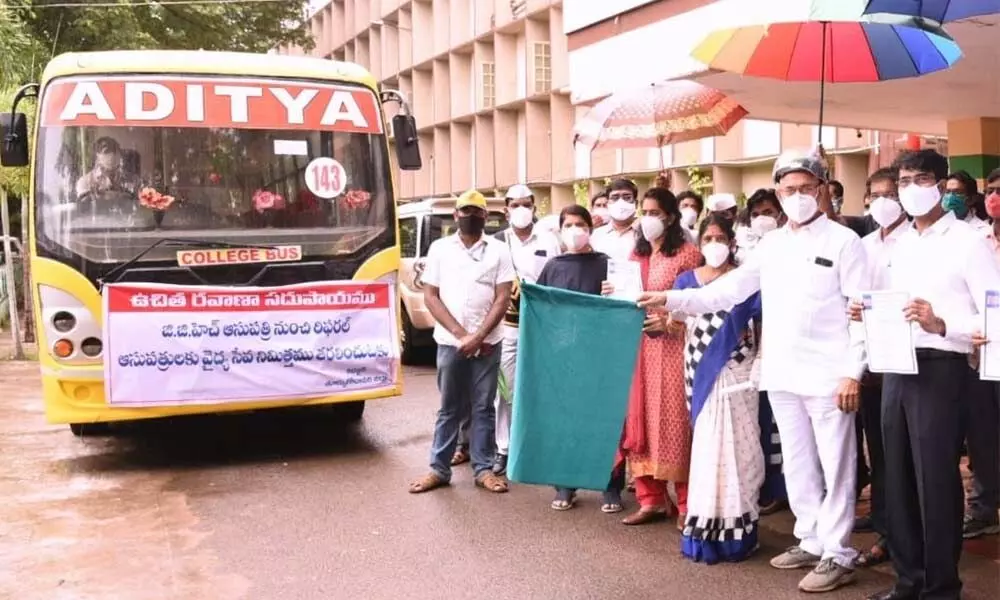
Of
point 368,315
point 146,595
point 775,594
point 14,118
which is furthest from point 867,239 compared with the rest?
point 14,118

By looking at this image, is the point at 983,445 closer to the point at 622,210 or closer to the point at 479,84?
the point at 622,210

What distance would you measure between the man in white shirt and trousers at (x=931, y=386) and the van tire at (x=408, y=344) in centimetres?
869

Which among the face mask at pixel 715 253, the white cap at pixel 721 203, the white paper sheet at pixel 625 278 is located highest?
the white cap at pixel 721 203

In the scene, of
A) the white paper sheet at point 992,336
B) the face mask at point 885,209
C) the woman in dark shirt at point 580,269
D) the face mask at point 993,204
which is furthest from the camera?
the woman in dark shirt at point 580,269

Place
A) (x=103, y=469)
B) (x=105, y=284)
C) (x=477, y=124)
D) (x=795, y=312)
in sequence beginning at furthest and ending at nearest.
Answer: (x=477, y=124)
(x=103, y=469)
(x=105, y=284)
(x=795, y=312)

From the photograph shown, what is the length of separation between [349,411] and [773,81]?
4.46 metres

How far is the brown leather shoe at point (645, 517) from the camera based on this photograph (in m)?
5.73

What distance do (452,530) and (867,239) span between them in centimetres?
269

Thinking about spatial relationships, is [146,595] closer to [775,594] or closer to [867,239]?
[775,594]

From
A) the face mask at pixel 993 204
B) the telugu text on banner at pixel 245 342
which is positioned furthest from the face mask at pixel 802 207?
the telugu text on banner at pixel 245 342

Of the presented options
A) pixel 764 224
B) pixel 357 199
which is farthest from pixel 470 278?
pixel 764 224

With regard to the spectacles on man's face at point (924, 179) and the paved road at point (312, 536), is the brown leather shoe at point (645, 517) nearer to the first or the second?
the paved road at point (312, 536)

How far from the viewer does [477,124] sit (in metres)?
29.4

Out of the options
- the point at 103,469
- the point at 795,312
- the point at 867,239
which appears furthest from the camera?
the point at 103,469
